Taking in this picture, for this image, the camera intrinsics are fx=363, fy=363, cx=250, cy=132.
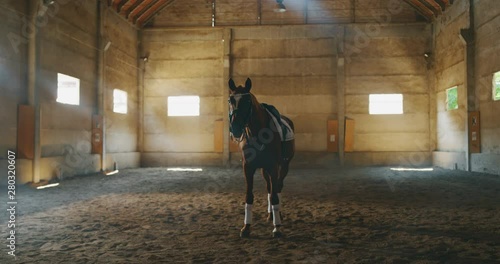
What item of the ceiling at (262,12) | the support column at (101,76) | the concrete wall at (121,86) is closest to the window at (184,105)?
the concrete wall at (121,86)

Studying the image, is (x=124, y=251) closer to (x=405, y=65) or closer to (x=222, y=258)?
(x=222, y=258)

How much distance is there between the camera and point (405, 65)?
1606 cm

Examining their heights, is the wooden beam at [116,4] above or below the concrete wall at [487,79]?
above

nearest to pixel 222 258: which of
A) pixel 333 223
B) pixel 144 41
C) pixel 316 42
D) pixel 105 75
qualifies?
pixel 333 223

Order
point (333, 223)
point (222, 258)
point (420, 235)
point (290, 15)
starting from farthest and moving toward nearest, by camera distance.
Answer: point (290, 15), point (333, 223), point (420, 235), point (222, 258)

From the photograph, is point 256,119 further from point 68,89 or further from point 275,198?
point 68,89

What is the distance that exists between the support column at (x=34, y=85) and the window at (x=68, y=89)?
4.31ft

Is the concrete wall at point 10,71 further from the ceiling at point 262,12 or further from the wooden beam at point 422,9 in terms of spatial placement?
the wooden beam at point 422,9

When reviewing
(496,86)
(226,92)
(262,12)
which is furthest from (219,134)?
(496,86)

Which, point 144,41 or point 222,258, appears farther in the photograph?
point 144,41

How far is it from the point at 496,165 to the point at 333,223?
8.74 m

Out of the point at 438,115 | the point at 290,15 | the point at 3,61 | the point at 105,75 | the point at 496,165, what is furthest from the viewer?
the point at 290,15

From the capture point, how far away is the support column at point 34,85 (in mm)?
9953

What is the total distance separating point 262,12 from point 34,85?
10292 millimetres
